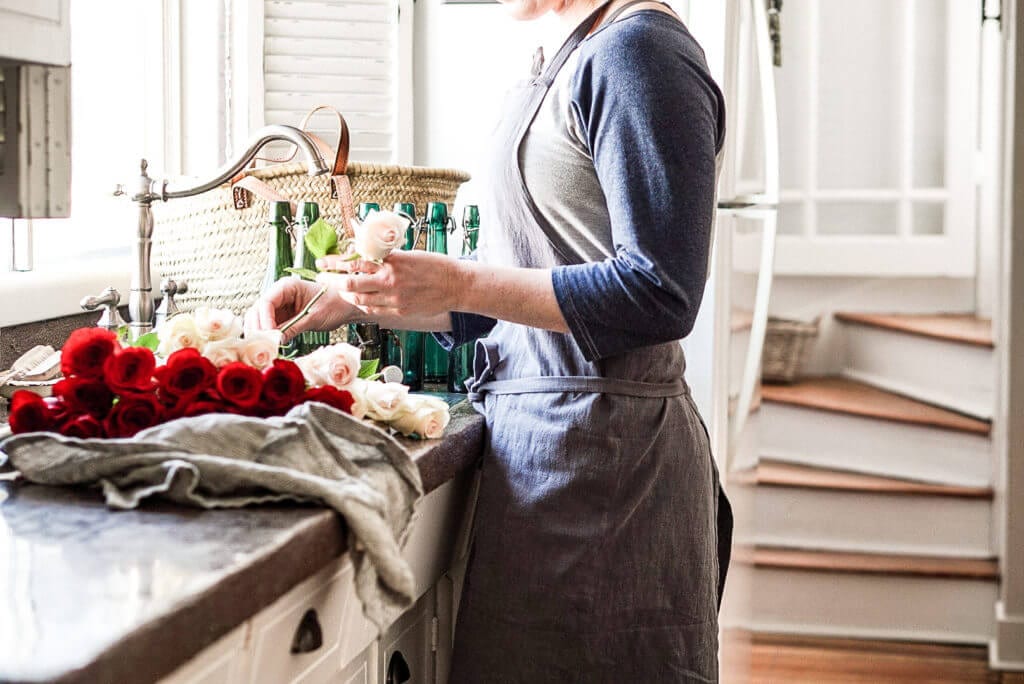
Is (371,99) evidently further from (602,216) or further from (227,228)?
(602,216)

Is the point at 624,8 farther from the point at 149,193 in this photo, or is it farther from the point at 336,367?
the point at 149,193

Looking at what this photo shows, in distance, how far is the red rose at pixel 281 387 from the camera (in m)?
1.07

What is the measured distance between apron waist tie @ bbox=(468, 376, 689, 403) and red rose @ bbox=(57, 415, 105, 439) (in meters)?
0.48

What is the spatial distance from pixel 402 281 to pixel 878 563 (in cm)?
296

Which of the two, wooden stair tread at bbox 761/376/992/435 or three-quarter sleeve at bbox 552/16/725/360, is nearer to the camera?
three-quarter sleeve at bbox 552/16/725/360

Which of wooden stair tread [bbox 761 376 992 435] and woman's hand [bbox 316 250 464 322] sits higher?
woman's hand [bbox 316 250 464 322]

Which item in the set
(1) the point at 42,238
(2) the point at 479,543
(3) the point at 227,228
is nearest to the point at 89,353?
(2) the point at 479,543

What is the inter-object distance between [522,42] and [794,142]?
9.44 ft

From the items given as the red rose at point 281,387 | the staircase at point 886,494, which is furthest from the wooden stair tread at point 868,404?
the red rose at point 281,387

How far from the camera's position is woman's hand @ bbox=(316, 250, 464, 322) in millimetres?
1149

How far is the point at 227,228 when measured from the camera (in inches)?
68.3

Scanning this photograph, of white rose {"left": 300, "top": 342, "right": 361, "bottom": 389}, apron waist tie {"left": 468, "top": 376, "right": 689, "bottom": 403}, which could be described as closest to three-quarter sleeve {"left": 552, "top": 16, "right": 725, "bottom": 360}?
apron waist tie {"left": 468, "top": 376, "right": 689, "bottom": 403}

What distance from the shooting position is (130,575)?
28.9 inches

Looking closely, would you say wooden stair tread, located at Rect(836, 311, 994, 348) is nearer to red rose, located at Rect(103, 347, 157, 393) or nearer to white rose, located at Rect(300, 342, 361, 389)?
white rose, located at Rect(300, 342, 361, 389)
